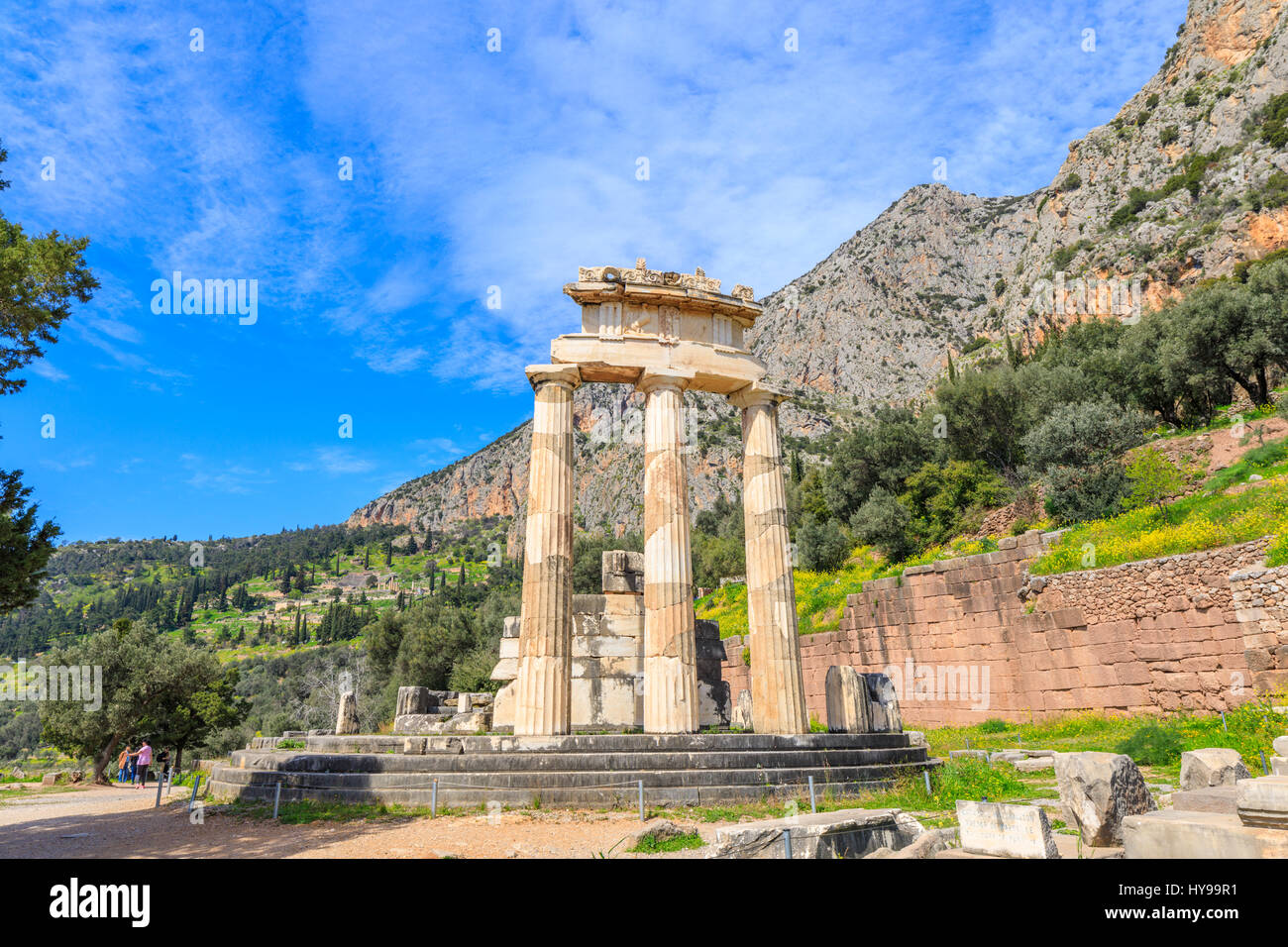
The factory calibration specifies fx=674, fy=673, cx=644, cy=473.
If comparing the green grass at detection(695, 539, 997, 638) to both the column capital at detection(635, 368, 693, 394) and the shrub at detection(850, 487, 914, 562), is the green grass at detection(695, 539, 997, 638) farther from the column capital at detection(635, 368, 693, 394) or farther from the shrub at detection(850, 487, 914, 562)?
the column capital at detection(635, 368, 693, 394)

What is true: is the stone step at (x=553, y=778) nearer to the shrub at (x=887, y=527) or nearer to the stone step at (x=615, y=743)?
the stone step at (x=615, y=743)

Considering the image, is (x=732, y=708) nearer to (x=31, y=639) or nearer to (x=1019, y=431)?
(x=1019, y=431)

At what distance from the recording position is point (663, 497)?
15.6 metres

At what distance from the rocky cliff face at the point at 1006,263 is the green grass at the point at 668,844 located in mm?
48690

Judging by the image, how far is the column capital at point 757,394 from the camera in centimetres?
1712

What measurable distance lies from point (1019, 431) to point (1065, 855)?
3636cm

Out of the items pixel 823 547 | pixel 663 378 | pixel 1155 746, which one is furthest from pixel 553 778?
pixel 823 547

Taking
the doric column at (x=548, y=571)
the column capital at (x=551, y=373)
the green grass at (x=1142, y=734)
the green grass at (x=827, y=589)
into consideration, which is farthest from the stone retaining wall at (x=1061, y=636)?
the column capital at (x=551, y=373)

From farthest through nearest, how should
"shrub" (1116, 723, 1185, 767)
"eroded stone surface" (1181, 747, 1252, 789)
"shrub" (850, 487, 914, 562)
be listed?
"shrub" (850, 487, 914, 562), "shrub" (1116, 723, 1185, 767), "eroded stone surface" (1181, 747, 1252, 789)

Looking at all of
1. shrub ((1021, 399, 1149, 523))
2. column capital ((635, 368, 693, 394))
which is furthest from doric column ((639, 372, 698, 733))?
shrub ((1021, 399, 1149, 523))

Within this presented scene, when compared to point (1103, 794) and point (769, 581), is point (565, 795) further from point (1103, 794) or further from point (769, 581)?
point (1103, 794)

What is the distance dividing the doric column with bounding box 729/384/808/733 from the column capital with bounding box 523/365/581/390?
424 centimetres

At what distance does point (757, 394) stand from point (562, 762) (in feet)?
32.3

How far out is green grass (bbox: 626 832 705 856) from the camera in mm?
8320
